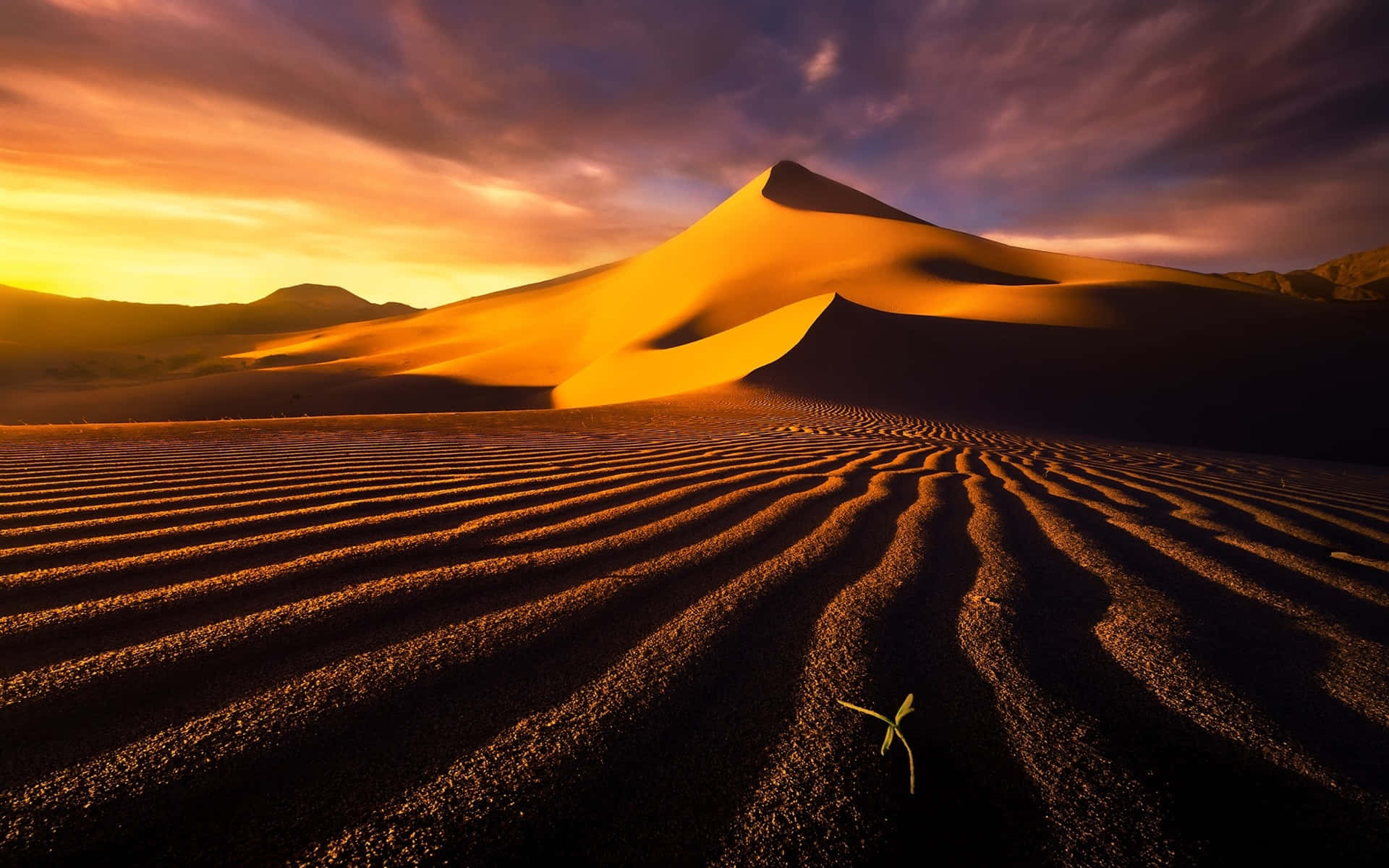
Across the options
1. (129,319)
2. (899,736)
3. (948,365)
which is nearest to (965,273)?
(948,365)

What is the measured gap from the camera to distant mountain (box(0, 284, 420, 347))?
2581 inches

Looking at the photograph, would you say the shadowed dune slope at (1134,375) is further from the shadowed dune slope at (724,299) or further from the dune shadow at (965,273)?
the dune shadow at (965,273)

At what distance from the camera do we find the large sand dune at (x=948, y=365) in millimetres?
15398

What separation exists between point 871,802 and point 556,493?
252 cm

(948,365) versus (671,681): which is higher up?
(948,365)

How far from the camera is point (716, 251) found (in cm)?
5241

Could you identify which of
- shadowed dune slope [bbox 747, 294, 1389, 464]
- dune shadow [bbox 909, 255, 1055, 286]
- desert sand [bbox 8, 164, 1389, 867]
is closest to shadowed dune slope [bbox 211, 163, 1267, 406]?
dune shadow [bbox 909, 255, 1055, 286]

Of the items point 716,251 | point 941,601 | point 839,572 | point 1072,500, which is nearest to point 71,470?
point 839,572

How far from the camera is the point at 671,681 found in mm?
1422

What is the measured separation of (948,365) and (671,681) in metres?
17.7

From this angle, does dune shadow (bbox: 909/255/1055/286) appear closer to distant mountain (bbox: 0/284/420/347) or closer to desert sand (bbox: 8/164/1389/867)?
desert sand (bbox: 8/164/1389/867)

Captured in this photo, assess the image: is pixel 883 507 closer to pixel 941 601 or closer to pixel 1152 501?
pixel 941 601

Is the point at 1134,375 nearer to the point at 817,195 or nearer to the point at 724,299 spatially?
the point at 724,299

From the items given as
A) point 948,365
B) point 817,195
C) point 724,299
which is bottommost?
point 948,365
